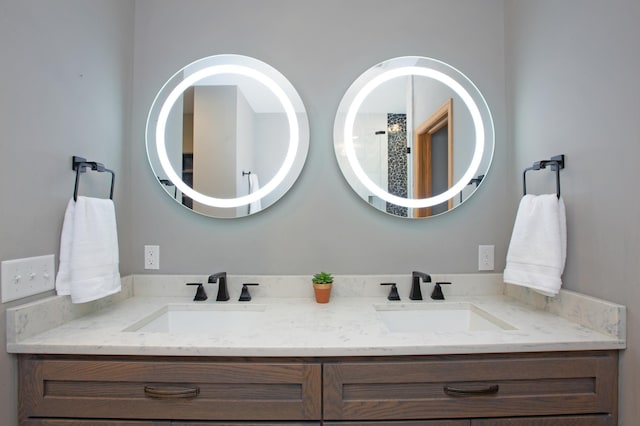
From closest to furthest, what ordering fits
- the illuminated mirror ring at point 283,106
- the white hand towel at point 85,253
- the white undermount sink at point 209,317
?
the white hand towel at point 85,253 → the white undermount sink at point 209,317 → the illuminated mirror ring at point 283,106

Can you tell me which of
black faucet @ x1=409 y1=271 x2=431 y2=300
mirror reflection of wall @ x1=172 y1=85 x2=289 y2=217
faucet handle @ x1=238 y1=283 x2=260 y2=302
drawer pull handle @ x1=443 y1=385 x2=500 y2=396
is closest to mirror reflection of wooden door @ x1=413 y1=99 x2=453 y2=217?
black faucet @ x1=409 y1=271 x2=431 y2=300

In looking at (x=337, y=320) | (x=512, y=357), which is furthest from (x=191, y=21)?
(x=512, y=357)

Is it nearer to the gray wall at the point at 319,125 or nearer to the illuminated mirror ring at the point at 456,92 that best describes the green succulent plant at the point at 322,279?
the gray wall at the point at 319,125

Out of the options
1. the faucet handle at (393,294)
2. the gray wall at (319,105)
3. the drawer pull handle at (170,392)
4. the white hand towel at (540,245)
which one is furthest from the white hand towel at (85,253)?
the white hand towel at (540,245)

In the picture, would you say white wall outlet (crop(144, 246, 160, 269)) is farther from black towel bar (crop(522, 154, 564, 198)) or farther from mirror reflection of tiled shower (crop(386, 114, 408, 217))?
black towel bar (crop(522, 154, 564, 198))

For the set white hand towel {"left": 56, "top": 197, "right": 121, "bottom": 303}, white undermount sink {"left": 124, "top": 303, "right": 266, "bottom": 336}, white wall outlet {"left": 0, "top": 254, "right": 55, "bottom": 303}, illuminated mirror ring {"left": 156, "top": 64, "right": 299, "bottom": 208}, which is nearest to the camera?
white wall outlet {"left": 0, "top": 254, "right": 55, "bottom": 303}

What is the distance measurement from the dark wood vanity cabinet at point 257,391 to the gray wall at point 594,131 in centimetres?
47

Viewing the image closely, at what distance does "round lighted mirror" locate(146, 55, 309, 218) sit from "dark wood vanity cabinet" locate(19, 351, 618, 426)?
2.33 ft

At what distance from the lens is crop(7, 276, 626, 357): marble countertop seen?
914 millimetres

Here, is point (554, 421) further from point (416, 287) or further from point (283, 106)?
point (283, 106)

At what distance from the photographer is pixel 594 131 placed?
104cm

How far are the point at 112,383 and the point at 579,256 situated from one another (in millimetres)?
1579

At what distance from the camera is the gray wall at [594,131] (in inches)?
36.3

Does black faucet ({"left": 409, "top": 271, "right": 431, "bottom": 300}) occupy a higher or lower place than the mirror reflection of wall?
lower
